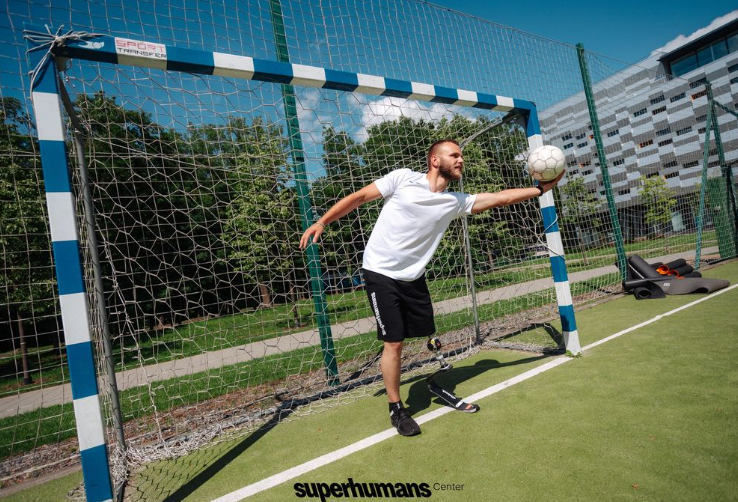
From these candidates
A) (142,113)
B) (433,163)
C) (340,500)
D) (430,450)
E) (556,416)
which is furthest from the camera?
(142,113)

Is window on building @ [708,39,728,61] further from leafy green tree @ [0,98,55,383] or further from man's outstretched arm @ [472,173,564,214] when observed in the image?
leafy green tree @ [0,98,55,383]

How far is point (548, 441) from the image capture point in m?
2.19

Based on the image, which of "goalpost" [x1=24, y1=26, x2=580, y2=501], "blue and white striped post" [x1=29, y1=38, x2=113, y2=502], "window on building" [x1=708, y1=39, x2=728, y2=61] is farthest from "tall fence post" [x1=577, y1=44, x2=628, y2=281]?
"window on building" [x1=708, y1=39, x2=728, y2=61]

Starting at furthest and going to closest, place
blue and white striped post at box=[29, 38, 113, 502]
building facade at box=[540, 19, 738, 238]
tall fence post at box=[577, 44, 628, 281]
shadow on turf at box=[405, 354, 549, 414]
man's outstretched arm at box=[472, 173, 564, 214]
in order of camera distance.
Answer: building facade at box=[540, 19, 738, 238], tall fence post at box=[577, 44, 628, 281], shadow on turf at box=[405, 354, 549, 414], man's outstretched arm at box=[472, 173, 564, 214], blue and white striped post at box=[29, 38, 113, 502]

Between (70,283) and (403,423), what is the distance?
2.30 m

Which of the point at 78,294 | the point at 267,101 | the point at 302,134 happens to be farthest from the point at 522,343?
the point at 78,294

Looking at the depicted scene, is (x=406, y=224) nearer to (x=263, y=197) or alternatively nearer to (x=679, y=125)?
(x=263, y=197)

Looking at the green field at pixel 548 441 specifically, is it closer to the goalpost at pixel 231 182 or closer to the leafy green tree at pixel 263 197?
the goalpost at pixel 231 182

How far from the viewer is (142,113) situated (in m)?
3.50

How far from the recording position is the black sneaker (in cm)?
256

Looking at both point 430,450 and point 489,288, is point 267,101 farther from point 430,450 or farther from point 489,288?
point 489,288

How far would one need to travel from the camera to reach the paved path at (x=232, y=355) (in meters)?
4.91

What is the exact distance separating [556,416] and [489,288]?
414 cm

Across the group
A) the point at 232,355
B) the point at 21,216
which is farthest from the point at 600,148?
the point at 21,216
